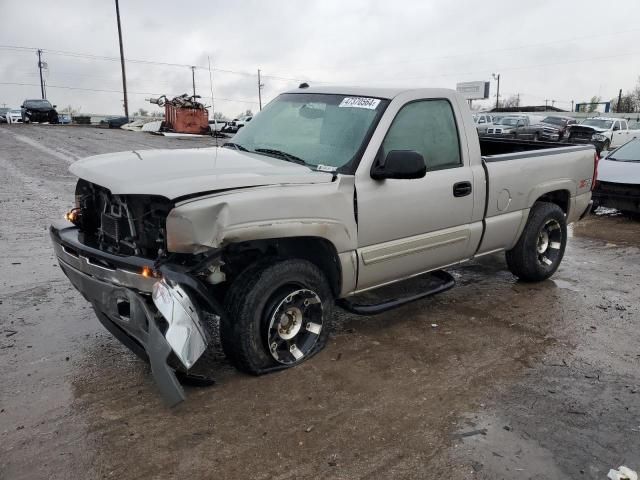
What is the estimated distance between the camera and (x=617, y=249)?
24.3ft

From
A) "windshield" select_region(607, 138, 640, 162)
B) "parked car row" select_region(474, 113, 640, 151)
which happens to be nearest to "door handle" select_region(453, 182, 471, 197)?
"windshield" select_region(607, 138, 640, 162)

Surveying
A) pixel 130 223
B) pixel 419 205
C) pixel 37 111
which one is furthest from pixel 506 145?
pixel 37 111

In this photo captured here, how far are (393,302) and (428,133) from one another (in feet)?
4.49

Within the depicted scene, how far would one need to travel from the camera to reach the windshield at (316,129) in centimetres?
402

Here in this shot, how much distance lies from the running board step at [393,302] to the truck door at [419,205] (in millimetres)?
170

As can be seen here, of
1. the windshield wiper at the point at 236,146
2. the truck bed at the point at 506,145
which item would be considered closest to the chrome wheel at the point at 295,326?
the windshield wiper at the point at 236,146

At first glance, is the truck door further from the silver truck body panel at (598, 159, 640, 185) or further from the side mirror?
the silver truck body panel at (598, 159, 640, 185)

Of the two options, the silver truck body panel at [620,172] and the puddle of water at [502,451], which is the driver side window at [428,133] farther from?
the silver truck body panel at [620,172]

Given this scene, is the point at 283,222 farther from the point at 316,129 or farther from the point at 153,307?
the point at 316,129

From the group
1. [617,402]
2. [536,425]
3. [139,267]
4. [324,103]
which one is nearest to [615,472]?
[536,425]

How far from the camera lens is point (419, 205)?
4199 mm

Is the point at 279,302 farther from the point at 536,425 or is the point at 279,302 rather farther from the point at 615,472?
the point at 615,472

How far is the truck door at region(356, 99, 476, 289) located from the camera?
396 cm

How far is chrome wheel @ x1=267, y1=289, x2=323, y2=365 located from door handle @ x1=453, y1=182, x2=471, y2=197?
1.50 meters
